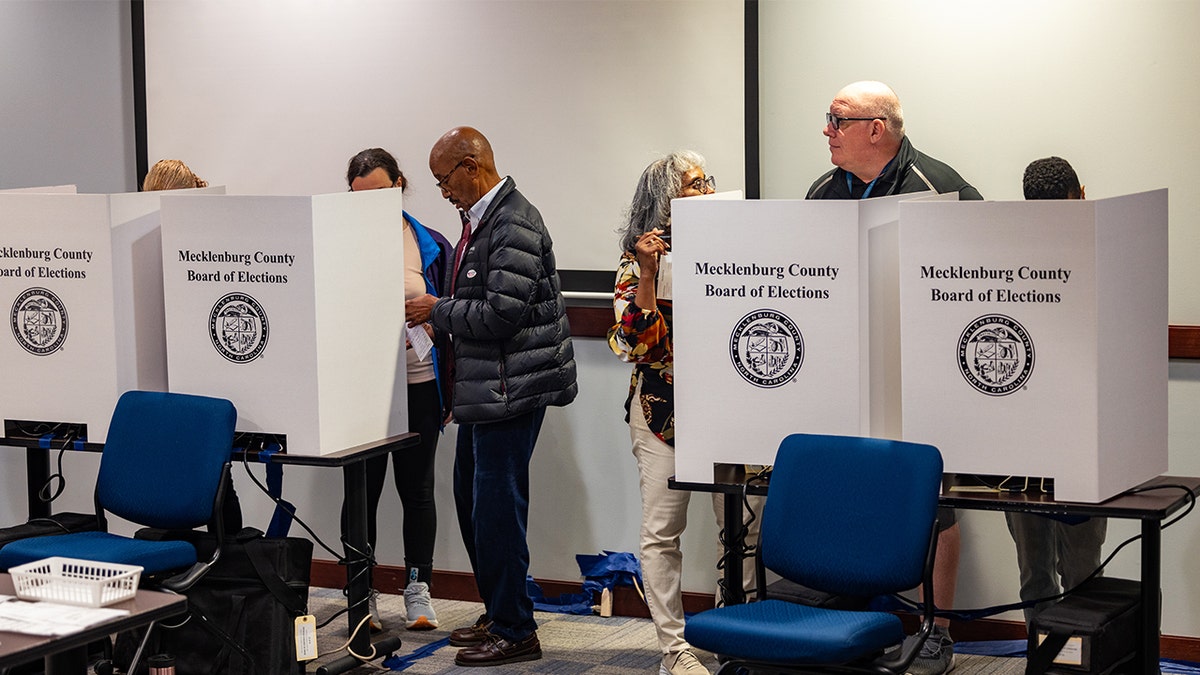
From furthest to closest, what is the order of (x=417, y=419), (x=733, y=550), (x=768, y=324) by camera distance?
(x=417, y=419), (x=733, y=550), (x=768, y=324)

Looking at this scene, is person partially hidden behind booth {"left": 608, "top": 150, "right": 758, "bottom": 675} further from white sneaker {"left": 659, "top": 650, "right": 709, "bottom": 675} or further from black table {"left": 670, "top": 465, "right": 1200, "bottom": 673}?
black table {"left": 670, "top": 465, "right": 1200, "bottom": 673}

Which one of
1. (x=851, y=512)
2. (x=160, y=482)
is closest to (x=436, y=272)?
(x=160, y=482)

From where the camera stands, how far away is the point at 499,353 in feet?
14.6

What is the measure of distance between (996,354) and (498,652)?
200 cm

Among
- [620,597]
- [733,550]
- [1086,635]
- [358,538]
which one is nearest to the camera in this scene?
[1086,635]

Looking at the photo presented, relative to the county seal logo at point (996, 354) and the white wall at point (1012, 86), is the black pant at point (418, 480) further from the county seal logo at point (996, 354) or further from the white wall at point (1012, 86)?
the county seal logo at point (996, 354)

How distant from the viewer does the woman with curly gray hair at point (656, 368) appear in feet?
13.6

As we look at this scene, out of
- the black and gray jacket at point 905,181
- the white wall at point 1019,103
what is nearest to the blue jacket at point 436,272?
the white wall at point 1019,103

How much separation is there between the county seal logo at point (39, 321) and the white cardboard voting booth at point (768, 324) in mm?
2053

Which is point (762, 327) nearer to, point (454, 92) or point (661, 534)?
point (661, 534)

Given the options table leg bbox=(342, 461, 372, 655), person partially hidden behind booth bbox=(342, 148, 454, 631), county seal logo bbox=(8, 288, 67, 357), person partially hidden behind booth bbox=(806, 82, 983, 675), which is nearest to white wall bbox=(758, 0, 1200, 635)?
person partially hidden behind booth bbox=(806, 82, 983, 675)

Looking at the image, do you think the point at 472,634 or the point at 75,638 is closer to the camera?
the point at 75,638

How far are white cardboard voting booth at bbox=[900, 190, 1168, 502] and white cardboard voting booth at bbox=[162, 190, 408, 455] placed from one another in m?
1.67

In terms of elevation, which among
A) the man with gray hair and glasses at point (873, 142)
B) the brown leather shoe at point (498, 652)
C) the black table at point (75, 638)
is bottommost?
the brown leather shoe at point (498, 652)
